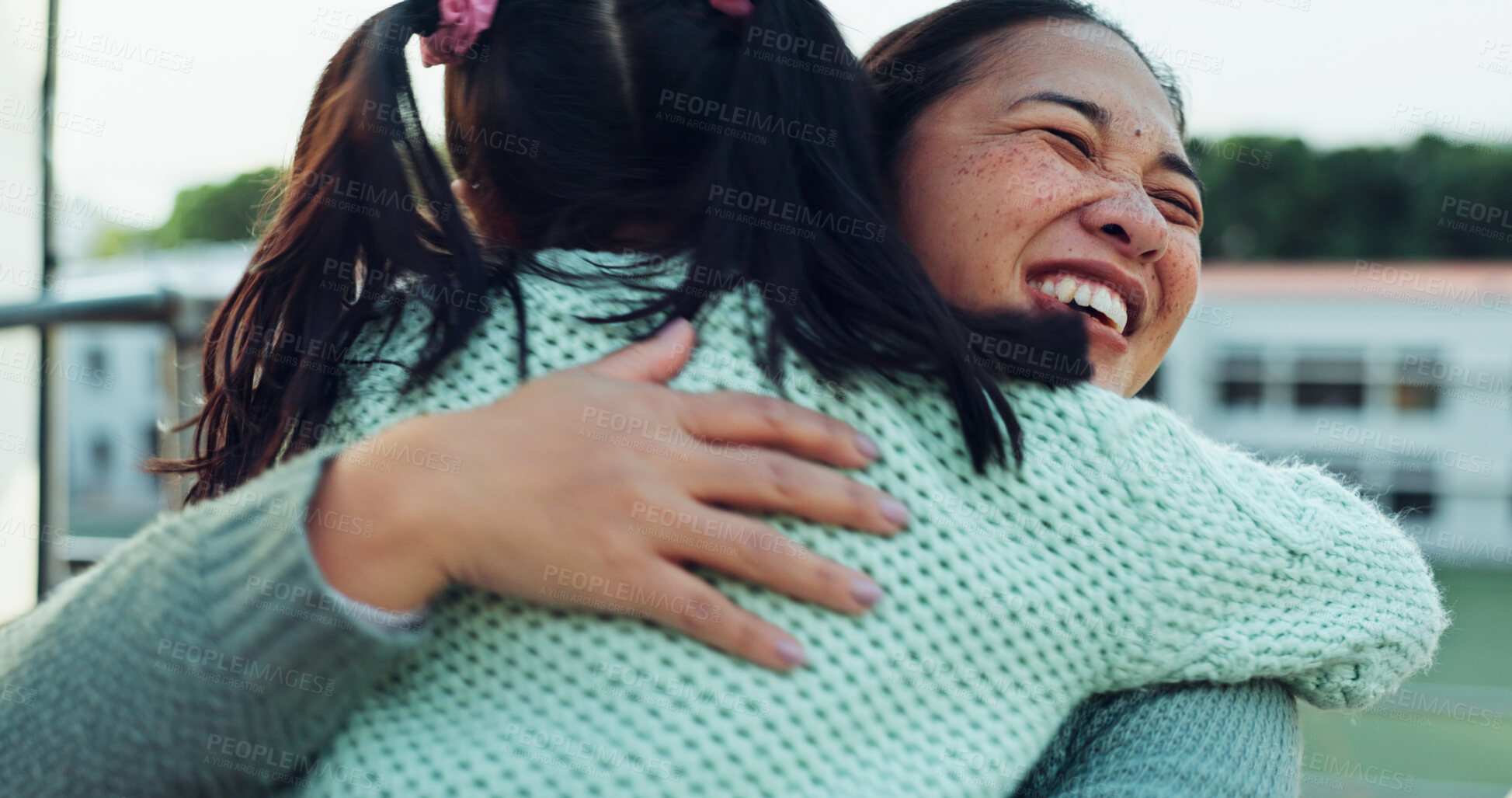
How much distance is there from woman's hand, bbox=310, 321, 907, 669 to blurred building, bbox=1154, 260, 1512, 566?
1379 cm

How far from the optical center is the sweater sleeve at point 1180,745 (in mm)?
858

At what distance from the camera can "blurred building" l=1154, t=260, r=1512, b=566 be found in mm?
14148

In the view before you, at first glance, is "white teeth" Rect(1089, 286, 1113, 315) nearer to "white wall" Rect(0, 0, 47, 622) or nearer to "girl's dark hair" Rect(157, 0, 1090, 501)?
"girl's dark hair" Rect(157, 0, 1090, 501)

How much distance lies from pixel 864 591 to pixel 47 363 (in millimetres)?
1502

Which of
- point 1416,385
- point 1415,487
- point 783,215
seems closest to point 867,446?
point 783,215

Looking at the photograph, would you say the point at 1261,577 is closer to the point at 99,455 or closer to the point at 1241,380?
the point at 1241,380

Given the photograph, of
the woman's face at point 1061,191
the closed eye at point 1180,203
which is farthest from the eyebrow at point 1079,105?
the closed eye at point 1180,203

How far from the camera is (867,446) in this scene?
830mm

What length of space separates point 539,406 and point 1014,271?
0.55 metres

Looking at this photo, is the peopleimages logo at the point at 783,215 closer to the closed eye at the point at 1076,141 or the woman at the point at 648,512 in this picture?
the woman at the point at 648,512

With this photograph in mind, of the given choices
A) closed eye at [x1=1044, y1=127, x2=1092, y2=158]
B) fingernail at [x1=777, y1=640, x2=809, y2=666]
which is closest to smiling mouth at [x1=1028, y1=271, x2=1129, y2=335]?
closed eye at [x1=1044, y1=127, x2=1092, y2=158]

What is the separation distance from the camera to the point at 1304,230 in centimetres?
3066

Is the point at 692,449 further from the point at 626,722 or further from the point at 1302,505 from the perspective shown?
the point at 1302,505

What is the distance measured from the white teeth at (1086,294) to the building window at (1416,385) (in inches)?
584
